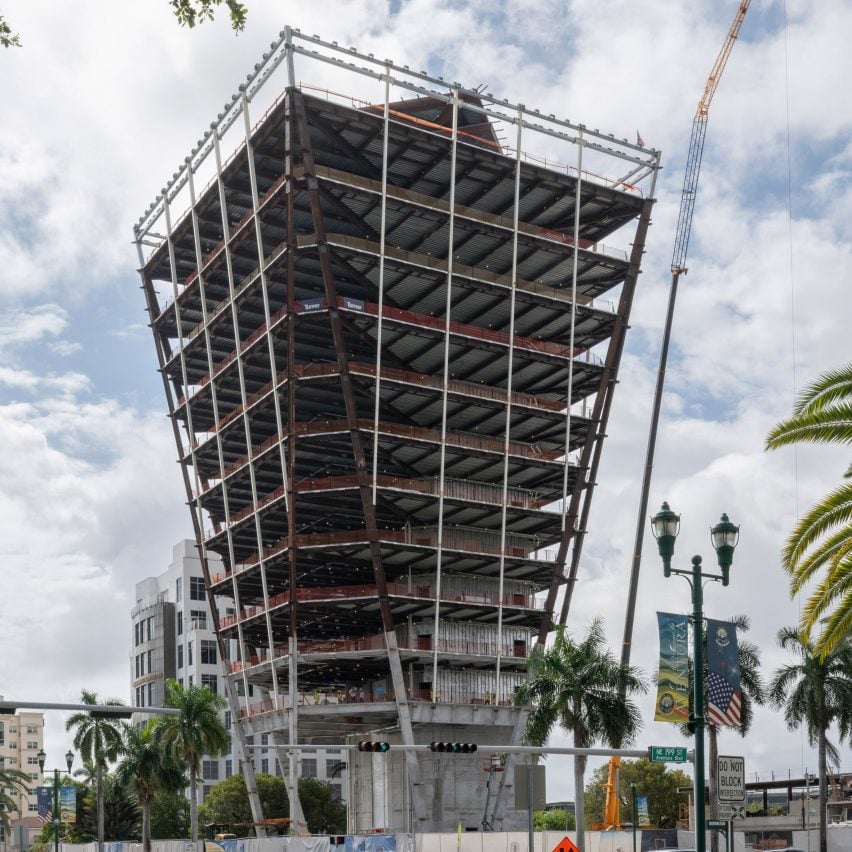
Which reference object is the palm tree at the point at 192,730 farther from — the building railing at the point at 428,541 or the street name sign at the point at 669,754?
the street name sign at the point at 669,754

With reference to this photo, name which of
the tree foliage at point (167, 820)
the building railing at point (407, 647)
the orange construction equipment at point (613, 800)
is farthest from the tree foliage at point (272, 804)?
the orange construction equipment at point (613, 800)

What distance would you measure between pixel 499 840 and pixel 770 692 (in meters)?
19.5

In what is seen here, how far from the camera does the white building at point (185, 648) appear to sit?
566 ft

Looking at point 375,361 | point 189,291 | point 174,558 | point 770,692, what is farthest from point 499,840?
point 174,558

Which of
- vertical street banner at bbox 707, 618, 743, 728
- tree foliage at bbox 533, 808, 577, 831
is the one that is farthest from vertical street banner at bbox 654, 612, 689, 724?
tree foliage at bbox 533, 808, 577, 831

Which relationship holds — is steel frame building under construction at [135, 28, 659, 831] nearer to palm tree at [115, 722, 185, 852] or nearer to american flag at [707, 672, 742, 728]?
palm tree at [115, 722, 185, 852]

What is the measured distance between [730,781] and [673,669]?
3991mm

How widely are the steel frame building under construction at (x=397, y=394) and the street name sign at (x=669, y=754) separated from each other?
5675 centimetres

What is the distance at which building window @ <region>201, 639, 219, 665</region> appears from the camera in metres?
173

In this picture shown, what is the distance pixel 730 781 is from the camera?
99.5ft

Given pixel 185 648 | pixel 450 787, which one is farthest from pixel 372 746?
pixel 185 648

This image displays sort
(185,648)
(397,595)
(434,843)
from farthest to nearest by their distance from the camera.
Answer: (185,648), (397,595), (434,843)

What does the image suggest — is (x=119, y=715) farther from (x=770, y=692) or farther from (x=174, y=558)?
(x=174, y=558)

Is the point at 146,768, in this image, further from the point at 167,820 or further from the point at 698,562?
the point at 698,562
